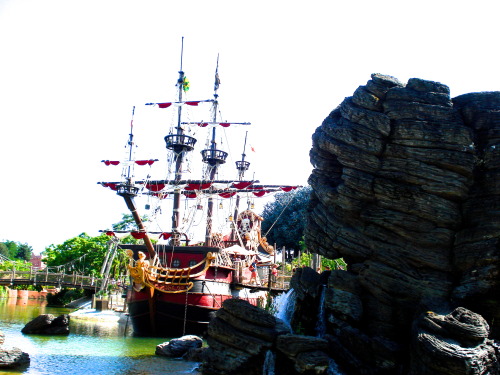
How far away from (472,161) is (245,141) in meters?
39.9

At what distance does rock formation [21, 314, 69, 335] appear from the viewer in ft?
78.3

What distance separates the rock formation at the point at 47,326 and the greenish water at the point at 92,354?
1.64ft

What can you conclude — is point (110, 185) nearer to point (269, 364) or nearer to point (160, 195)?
point (160, 195)

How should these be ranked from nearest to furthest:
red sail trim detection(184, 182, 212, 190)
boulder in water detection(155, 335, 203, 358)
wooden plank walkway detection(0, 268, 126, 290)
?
boulder in water detection(155, 335, 203, 358) < wooden plank walkway detection(0, 268, 126, 290) < red sail trim detection(184, 182, 212, 190)

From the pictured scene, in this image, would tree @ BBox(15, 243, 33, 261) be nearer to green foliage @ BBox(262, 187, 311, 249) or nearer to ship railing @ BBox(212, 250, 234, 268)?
green foliage @ BBox(262, 187, 311, 249)

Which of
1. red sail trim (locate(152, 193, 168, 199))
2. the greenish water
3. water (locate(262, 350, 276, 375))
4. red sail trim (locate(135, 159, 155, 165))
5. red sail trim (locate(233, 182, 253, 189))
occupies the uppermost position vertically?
red sail trim (locate(135, 159, 155, 165))

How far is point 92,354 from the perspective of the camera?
748 inches

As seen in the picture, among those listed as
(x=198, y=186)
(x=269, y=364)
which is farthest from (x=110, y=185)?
(x=269, y=364)

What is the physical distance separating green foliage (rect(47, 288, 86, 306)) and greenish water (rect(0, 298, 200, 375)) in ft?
67.0

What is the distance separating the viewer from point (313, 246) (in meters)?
17.9

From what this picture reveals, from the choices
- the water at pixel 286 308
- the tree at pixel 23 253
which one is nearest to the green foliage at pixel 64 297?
the water at pixel 286 308

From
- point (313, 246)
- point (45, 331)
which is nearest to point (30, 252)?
point (45, 331)

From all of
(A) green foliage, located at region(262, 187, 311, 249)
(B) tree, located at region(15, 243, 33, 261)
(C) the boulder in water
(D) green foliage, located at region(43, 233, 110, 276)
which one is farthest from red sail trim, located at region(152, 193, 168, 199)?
(B) tree, located at region(15, 243, 33, 261)

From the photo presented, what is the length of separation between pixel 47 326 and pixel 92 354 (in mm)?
6495
